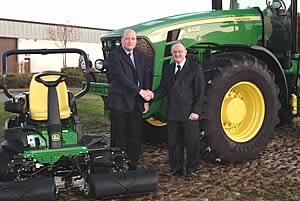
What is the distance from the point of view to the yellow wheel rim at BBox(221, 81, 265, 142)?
5859mm

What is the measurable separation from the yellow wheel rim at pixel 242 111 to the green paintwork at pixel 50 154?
2.09 m

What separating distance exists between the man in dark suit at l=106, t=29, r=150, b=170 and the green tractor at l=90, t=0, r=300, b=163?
41 centimetres

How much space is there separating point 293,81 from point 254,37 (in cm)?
91

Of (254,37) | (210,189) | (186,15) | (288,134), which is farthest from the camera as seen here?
(288,134)

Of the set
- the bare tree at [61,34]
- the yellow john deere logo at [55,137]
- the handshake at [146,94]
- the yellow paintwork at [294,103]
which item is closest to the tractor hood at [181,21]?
the handshake at [146,94]

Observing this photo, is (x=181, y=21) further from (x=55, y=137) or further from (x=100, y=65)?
(x=55, y=137)

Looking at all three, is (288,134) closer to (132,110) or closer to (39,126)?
(132,110)

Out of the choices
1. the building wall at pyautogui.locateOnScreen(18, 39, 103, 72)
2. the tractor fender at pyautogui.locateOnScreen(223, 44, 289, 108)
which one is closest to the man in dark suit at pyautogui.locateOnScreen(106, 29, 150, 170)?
the tractor fender at pyautogui.locateOnScreen(223, 44, 289, 108)

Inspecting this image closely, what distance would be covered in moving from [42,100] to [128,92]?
0.94 meters

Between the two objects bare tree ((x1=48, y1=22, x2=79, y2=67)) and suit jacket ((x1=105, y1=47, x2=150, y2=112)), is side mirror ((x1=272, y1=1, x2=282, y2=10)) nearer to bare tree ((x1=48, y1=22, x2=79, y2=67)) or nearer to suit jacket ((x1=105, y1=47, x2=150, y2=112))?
suit jacket ((x1=105, y1=47, x2=150, y2=112))

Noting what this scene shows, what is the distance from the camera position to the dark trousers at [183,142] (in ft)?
17.4

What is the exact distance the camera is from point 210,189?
4.81 m

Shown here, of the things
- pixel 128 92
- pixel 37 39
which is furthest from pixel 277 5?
pixel 37 39

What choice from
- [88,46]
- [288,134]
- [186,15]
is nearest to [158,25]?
[186,15]
